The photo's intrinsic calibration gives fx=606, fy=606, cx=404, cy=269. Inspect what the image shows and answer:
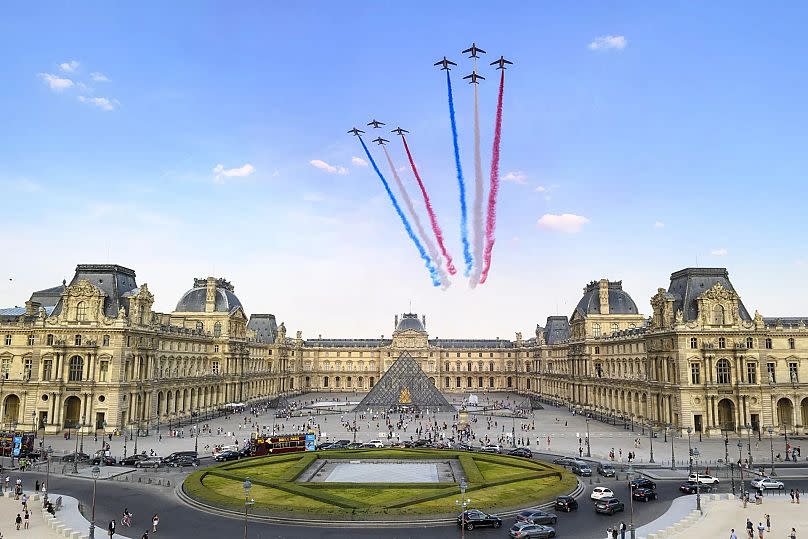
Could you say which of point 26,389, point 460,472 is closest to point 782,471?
point 460,472

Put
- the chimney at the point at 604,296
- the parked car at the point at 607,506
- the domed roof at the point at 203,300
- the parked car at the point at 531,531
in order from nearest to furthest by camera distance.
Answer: the parked car at the point at 531,531
the parked car at the point at 607,506
the chimney at the point at 604,296
the domed roof at the point at 203,300

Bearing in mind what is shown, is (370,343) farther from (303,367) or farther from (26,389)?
(26,389)

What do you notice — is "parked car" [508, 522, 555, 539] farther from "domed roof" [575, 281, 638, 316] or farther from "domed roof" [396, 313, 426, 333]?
"domed roof" [396, 313, 426, 333]

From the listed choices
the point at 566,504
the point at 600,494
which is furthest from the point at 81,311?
the point at 600,494

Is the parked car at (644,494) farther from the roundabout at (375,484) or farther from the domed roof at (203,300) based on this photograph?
the domed roof at (203,300)

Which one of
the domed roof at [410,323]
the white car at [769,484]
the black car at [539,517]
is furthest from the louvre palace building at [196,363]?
the domed roof at [410,323]

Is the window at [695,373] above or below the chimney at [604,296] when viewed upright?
below

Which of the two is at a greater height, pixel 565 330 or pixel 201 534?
pixel 565 330
